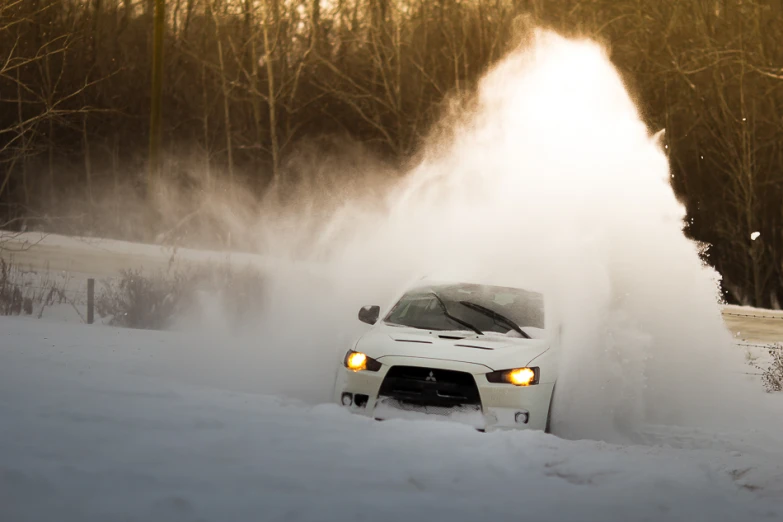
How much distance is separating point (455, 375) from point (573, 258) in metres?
5.34

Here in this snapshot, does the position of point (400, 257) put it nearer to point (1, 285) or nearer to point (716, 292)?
point (716, 292)

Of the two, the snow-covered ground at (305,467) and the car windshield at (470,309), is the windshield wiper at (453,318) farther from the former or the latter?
the snow-covered ground at (305,467)

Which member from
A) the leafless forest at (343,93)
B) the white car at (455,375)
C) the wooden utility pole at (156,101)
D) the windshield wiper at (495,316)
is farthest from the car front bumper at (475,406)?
the wooden utility pole at (156,101)

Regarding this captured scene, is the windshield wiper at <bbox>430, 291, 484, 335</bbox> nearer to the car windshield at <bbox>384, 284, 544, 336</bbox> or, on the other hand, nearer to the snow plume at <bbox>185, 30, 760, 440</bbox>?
the car windshield at <bbox>384, 284, 544, 336</bbox>

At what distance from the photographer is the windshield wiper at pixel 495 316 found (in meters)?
9.01

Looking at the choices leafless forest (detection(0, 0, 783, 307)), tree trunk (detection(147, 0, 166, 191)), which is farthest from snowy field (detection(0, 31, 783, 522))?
tree trunk (detection(147, 0, 166, 191))

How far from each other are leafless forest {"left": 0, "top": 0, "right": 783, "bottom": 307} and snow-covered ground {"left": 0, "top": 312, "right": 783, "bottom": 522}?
17.6 m

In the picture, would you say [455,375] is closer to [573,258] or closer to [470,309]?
[470,309]

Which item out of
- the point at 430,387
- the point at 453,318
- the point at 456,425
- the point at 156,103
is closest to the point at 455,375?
the point at 430,387

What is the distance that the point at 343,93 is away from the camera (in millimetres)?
33094

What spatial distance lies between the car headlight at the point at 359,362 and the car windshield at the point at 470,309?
85 centimetres

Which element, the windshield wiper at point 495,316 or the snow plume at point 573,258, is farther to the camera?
the snow plume at point 573,258

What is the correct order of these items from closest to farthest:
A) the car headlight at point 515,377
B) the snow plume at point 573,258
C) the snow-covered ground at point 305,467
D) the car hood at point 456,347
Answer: the snow-covered ground at point 305,467 < the car headlight at point 515,377 < the car hood at point 456,347 < the snow plume at point 573,258

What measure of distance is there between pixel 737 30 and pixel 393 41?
10.9 meters
